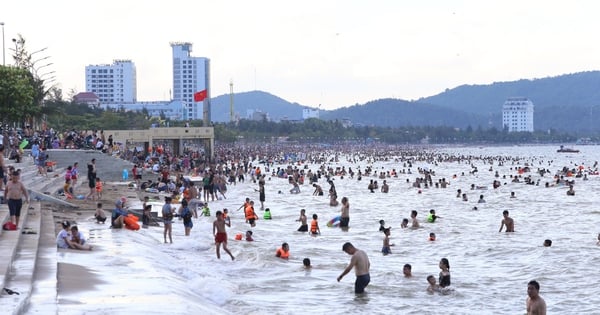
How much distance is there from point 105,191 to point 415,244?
12973 mm

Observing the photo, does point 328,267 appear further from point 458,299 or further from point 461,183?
point 461,183

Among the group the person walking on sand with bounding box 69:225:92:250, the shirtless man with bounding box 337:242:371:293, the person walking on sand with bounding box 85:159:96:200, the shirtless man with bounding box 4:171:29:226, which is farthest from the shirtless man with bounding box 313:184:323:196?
the shirtless man with bounding box 337:242:371:293

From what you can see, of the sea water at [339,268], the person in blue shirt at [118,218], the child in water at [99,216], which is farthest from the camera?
the child in water at [99,216]

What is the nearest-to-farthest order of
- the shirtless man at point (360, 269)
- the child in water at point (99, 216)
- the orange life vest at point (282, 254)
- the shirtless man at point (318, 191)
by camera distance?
the shirtless man at point (360, 269) < the orange life vest at point (282, 254) < the child in water at point (99, 216) < the shirtless man at point (318, 191)

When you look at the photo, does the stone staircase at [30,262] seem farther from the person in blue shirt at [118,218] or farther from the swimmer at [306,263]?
the swimmer at [306,263]

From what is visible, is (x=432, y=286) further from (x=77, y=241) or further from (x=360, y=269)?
(x=77, y=241)

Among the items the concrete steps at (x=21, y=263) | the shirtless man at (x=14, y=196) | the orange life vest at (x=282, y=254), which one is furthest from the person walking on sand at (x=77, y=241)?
the orange life vest at (x=282, y=254)

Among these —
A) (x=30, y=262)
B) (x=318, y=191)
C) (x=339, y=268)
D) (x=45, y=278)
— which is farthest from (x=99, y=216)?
(x=318, y=191)

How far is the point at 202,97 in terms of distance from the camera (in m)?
63.9

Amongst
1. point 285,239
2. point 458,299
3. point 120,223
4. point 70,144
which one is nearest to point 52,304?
point 458,299

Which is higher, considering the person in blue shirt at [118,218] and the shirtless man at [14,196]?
the shirtless man at [14,196]

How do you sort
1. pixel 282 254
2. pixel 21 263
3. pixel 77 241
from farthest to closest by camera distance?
pixel 282 254 → pixel 77 241 → pixel 21 263

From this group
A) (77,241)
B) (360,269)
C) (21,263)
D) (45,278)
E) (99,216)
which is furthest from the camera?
(99,216)

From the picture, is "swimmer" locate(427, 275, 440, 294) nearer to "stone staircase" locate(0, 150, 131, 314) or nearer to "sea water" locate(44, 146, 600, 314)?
"sea water" locate(44, 146, 600, 314)
